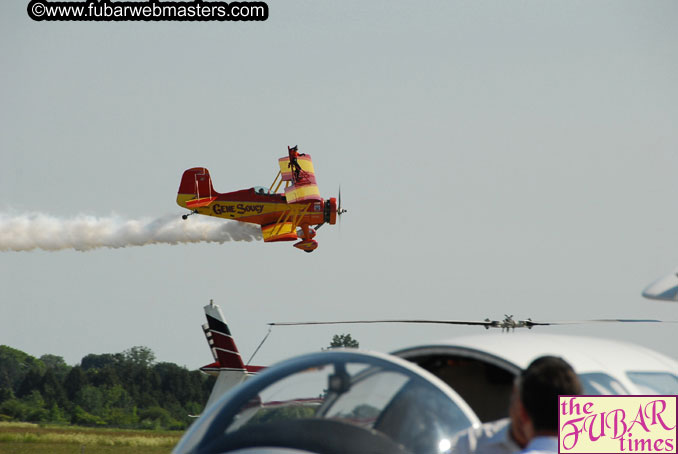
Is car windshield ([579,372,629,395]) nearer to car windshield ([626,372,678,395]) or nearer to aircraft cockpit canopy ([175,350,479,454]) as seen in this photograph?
car windshield ([626,372,678,395])

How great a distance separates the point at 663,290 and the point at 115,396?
64111 mm

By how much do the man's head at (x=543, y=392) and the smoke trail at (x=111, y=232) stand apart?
53.1 m

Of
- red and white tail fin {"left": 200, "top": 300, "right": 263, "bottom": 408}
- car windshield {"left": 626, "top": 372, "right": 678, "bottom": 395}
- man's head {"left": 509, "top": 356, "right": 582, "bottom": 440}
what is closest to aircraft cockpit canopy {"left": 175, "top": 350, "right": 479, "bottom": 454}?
man's head {"left": 509, "top": 356, "right": 582, "bottom": 440}


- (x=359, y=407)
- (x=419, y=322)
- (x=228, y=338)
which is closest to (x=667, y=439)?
(x=359, y=407)

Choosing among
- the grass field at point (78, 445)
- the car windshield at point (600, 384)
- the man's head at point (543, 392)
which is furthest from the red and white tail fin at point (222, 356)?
the man's head at point (543, 392)

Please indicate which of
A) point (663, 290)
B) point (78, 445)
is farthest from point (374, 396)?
point (78, 445)

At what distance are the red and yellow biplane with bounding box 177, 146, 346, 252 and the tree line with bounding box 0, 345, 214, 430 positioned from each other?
10.5 metres

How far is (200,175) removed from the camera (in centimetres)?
6844

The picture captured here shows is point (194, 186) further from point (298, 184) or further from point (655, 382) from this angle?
point (655, 382)

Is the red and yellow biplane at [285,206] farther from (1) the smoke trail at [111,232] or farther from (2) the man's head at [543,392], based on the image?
(2) the man's head at [543,392]

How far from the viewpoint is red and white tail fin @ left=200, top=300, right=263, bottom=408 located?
3650 centimetres

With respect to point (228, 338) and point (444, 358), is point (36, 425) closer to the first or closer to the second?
point (228, 338)

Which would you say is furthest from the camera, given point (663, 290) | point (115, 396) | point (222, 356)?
point (115, 396)

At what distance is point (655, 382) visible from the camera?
5.60 m
